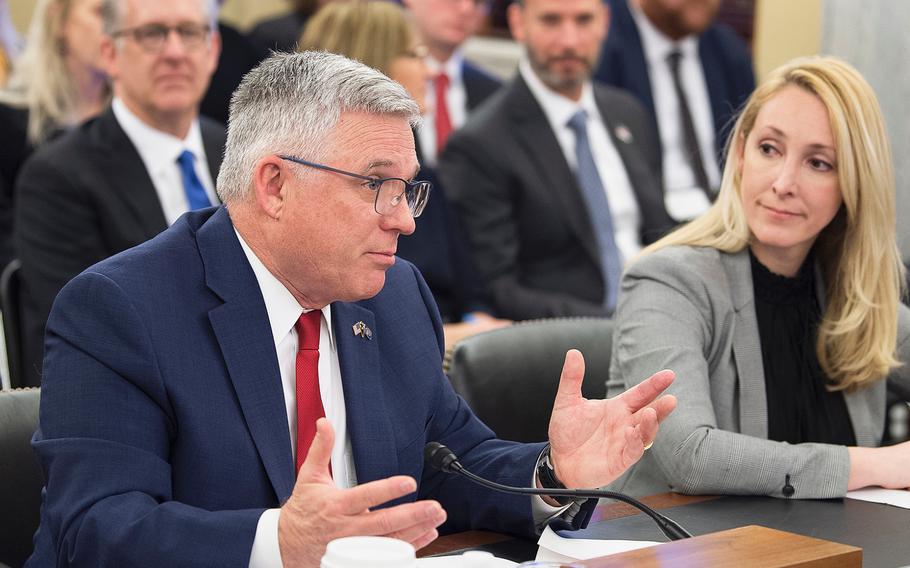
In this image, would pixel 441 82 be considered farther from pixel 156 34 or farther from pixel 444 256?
pixel 156 34

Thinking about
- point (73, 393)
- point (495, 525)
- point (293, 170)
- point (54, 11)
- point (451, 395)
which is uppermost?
point (54, 11)

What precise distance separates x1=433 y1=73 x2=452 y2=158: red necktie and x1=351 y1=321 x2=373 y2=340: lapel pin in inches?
118

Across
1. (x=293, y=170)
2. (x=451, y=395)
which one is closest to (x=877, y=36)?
(x=451, y=395)

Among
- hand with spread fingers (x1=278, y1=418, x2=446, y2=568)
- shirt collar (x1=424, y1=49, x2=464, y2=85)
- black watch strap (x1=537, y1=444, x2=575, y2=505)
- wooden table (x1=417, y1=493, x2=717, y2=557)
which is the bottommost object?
wooden table (x1=417, y1=493, x2=717, y2=557)

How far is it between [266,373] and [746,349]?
113 centimetres

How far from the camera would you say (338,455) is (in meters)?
2.03

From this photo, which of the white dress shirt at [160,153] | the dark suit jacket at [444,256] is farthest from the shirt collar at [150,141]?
the dark suit jacket at [444,256]

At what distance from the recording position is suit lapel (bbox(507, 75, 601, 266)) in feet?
14.3

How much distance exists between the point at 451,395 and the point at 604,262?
2229 mm

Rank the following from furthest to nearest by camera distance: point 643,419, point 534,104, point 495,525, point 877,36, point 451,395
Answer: point 534,104 < point 877,36 < point 451,395 < point 495,525 < point 643,419

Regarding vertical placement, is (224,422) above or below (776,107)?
below

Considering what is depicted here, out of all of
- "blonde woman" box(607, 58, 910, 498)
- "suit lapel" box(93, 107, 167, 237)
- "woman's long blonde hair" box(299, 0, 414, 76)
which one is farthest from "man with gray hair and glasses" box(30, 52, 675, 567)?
"woman's long blonde hair" box(299, 0, 414, 76)

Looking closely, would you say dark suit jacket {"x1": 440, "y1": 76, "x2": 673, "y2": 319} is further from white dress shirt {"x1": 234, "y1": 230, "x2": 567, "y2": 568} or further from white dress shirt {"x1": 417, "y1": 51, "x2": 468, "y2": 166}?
white dress shirt {"x1": 234, "y1": 230, "x2": 567, "y2": 568}

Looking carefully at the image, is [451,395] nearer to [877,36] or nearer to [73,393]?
[73,393]
